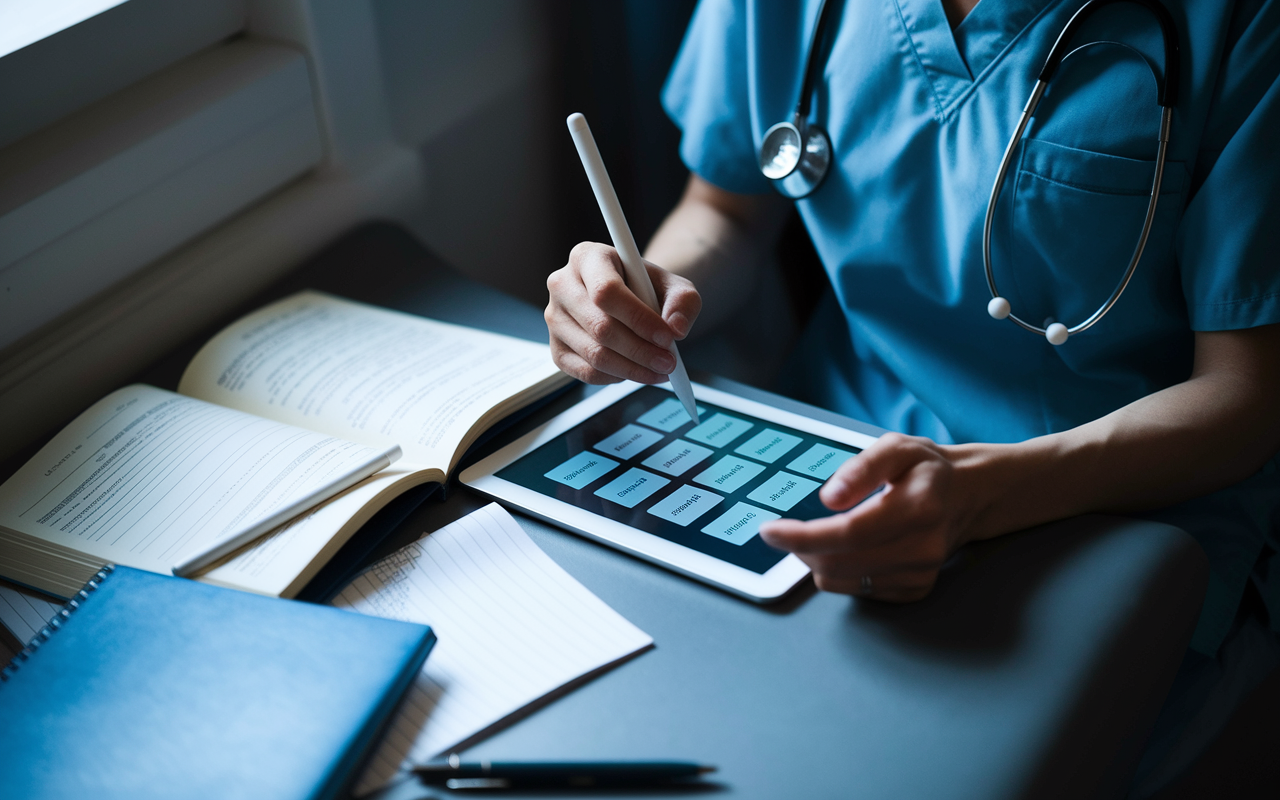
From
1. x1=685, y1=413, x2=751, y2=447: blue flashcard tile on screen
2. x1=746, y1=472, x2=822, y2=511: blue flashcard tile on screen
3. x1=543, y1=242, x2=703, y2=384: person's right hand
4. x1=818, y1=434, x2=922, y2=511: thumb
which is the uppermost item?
x1=543, y1=242, x2=703, y2=384: person's right hand

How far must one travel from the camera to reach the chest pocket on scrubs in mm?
706

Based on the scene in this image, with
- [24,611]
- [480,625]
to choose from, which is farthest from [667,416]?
[24,611]

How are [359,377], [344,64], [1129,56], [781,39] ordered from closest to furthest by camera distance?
[1129,56] → [359,377] → [781,39] → [344,64]

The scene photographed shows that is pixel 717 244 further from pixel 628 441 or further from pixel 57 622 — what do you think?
pixel 57 622


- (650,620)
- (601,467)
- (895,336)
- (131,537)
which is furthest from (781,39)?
(131,537)

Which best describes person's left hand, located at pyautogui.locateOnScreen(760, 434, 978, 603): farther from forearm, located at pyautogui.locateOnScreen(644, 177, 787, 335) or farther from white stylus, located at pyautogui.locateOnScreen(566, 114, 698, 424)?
forearm, located at pyautogui.locateOnScreen(644, 177, 787, 335)

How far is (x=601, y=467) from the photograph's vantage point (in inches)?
27.4

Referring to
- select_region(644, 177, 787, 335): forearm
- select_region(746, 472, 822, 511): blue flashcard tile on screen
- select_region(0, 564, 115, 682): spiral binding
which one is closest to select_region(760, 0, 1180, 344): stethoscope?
select_region(644, 177, 787, 335): forearm

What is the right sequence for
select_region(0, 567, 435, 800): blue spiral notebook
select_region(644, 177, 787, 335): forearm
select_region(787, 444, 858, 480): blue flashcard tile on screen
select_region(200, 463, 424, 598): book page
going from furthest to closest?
select_region(644, 177, 787, 335): forearm < select_region(787, 444, 858, 480): blue flashcard tile on screen < select_region(200, 463, 424, 598): book page < select_region(0, 567, 435, 800): blue spiral notebook

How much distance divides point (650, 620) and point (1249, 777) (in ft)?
Result: 1.97

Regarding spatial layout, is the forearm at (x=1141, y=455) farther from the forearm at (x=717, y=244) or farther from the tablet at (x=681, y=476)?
the forearm at (x=717, y=244)

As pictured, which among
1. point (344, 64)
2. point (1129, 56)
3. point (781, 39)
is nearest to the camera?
point (1129, 56)

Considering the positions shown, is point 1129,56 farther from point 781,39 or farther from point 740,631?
point 740,631

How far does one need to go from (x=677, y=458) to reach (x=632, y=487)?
0.16 feet
